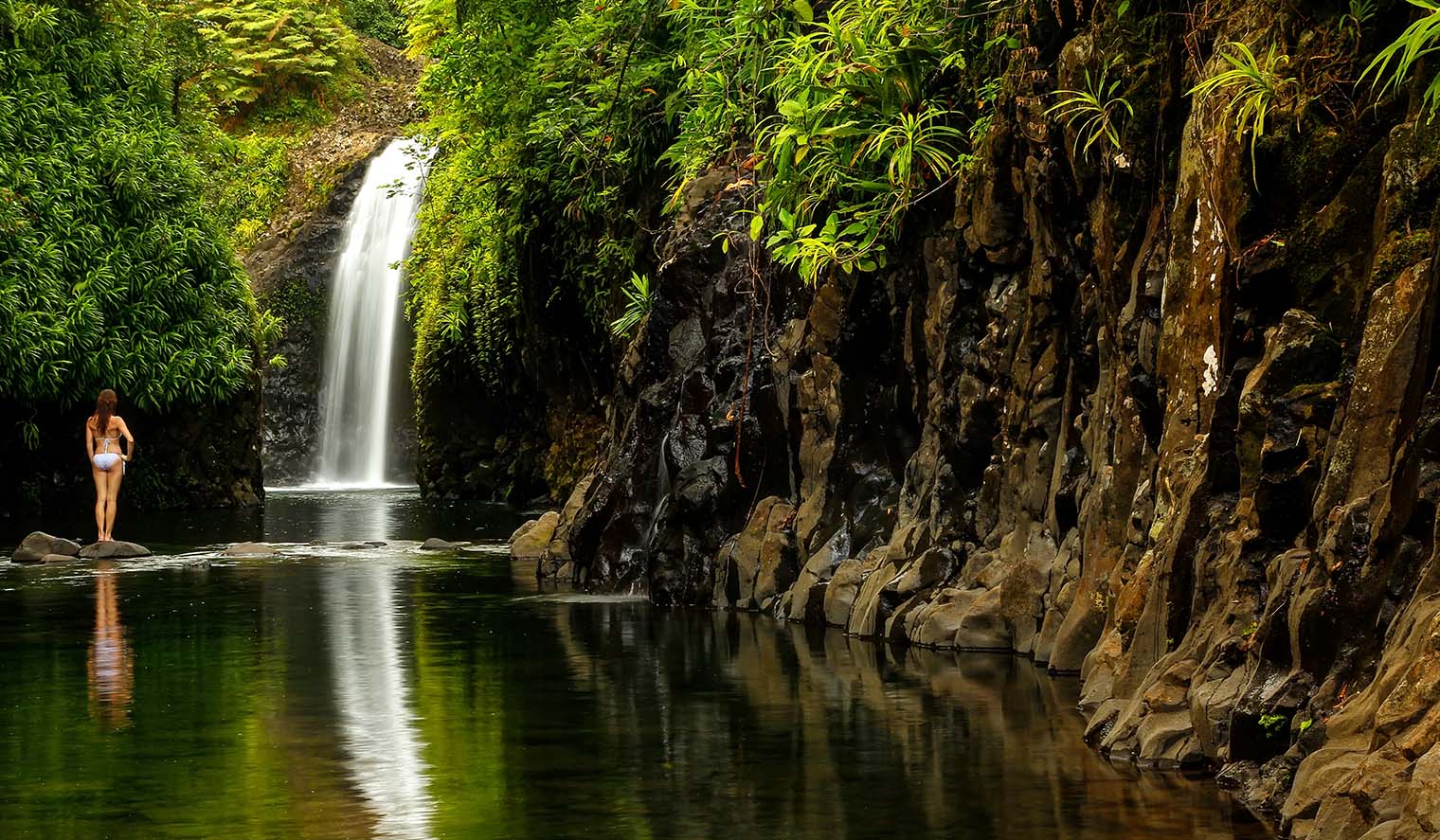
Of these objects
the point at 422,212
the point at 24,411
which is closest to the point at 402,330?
the point at 422,212

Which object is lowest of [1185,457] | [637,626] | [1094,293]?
[637,626]

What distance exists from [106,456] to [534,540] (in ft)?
16.6

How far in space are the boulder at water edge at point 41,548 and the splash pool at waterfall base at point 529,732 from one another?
491 cm

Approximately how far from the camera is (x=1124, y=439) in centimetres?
903

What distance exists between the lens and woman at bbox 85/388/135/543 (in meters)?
19.8

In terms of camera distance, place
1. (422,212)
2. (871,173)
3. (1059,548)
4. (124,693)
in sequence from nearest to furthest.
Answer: (124,693) < (1059,548) < (871,173) < (422,212)

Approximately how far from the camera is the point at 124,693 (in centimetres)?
948

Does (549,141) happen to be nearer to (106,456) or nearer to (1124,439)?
(106,456)

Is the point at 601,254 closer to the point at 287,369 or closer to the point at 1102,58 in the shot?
the point at 1102,58

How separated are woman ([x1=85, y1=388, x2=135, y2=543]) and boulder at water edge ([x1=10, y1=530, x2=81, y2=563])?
32cm

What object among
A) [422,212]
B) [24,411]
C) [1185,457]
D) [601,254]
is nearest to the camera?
[1185,457]

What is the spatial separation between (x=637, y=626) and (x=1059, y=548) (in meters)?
3.35

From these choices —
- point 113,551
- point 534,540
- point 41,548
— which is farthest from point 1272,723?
point 41,548

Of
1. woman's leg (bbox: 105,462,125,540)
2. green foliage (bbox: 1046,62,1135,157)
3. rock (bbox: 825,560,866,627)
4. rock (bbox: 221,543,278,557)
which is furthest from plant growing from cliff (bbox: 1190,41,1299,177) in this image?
woman's leg (bbox: 105,462,125,540)
